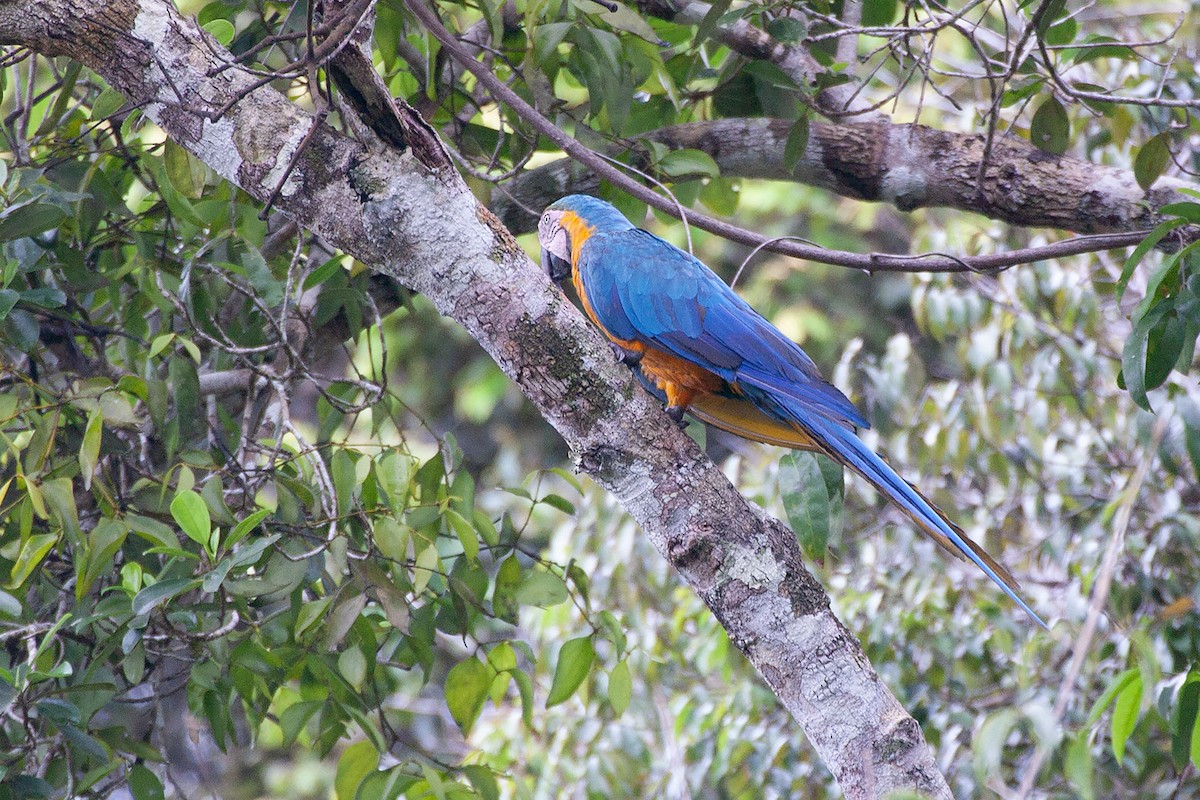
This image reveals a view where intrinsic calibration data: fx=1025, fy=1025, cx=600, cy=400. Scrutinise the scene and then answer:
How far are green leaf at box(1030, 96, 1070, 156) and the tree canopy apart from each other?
0.04 feet

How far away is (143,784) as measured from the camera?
1.89 meters

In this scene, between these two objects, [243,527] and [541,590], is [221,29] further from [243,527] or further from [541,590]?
[541,590]

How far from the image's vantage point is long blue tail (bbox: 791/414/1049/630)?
72.6 inches

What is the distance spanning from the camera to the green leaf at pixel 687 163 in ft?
7.77

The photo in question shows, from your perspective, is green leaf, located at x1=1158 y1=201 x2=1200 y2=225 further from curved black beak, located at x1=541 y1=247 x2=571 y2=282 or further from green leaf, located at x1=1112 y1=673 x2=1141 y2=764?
curved black beak, located at x1=541 y1=247 x2=571 y2=282

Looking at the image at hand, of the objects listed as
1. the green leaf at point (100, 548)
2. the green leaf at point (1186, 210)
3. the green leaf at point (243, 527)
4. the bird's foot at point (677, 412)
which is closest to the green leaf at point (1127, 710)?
the green leaf at point (1186, 210)

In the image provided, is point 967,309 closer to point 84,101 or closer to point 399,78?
point 399,78

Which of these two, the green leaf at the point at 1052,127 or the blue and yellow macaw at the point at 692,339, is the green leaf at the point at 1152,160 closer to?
the green leaf at the point at 1052,127

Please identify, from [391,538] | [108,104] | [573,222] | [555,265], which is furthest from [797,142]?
[108,104]

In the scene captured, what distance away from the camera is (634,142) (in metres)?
2.49

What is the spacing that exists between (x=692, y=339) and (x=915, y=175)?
2.34 feet

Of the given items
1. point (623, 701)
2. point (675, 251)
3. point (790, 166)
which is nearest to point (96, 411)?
point (623, 701)

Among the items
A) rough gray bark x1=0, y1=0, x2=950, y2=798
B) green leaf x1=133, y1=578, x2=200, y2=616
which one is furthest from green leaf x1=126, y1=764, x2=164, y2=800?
rough gray bark x1=0, y1=0, x2=950, y2=798

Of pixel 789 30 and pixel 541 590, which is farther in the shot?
pixel 789 30
